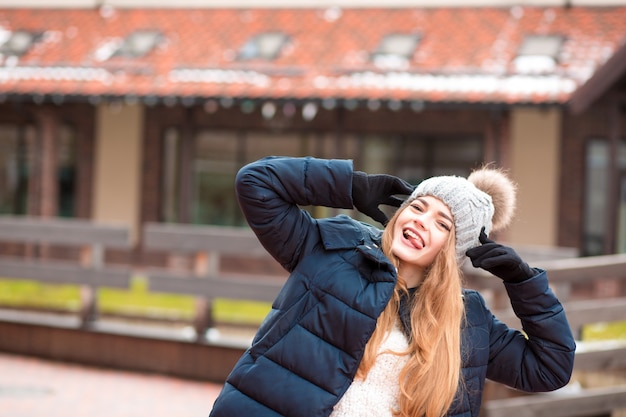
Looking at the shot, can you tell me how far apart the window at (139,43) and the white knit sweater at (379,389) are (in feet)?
42.4

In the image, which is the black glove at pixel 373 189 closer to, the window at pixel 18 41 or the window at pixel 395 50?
the window at pixel 395 50

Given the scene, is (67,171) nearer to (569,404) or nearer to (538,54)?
(538,54)

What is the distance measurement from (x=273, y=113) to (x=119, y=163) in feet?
10.5

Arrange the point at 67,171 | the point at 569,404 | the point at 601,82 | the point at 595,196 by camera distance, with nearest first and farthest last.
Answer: the point at 569,404 → the point at 601,82 → the point at 595,196 → the point at 67,171

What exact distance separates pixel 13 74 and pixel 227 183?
3.83 meters

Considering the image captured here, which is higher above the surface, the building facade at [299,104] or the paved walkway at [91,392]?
the building facade at [299,104]

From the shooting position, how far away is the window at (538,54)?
12.8 metres

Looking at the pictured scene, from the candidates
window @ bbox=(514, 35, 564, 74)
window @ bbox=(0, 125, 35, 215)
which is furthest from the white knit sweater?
window @ bbox=(0, 125, 35, 215)

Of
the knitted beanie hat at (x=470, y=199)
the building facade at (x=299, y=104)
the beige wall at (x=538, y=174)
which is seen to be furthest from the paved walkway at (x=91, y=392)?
the beige wall at (x=538, y=174)

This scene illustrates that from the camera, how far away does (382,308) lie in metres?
2.37

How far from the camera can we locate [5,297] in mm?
11672

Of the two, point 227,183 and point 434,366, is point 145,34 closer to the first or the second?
point 227,183

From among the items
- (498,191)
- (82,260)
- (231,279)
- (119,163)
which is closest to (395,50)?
(119,163)

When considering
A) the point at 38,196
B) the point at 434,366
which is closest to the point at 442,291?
the point at 434,366
